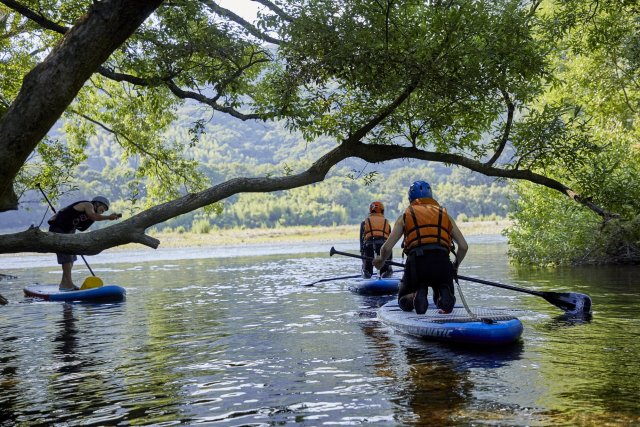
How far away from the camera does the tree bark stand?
5293 millimetres

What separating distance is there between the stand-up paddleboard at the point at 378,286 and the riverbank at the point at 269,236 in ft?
187

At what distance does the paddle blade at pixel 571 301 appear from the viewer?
12.3m

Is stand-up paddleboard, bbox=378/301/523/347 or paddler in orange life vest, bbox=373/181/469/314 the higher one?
paddler in orange life vest, bbox=373/181/469/314

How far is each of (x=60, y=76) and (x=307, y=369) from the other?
184 inches

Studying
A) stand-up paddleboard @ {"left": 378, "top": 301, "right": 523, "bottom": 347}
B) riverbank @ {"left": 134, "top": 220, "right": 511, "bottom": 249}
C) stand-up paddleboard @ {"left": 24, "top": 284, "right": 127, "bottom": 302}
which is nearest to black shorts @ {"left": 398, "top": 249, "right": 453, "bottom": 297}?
stand-up paddleboard @ {"left": 378, "top": 301, "right": 523, "bottom": 347}

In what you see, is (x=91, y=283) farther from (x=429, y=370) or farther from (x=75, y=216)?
(x=429, y=370)

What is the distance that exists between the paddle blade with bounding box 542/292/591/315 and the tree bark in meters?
8.97

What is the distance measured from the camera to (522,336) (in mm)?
10398

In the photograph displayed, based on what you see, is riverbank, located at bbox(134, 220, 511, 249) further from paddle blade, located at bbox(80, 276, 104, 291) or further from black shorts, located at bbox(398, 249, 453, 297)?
black shorts, located at bbox(398, 249, 453, 297)

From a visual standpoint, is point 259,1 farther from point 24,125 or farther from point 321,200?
point 321,200

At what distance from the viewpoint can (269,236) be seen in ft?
277

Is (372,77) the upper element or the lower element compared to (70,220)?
upper

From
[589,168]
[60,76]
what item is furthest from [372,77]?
[589,168]

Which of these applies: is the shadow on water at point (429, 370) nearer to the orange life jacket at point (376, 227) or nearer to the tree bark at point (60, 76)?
the tree bark at point (60, 76)
